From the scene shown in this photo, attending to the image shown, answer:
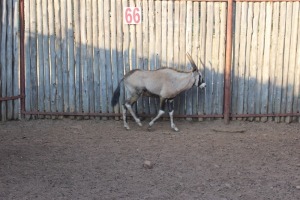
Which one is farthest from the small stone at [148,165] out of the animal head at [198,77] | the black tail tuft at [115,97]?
the animal head at [198,77]

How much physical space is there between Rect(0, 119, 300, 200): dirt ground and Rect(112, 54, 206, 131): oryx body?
591 mm

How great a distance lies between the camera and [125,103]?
376 inches

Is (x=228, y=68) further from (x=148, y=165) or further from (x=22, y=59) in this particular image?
(x=22, y=59)

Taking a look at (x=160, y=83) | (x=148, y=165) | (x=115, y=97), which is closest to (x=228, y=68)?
(x=160, y=83)

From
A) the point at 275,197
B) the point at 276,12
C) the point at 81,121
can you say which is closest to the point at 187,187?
the point at 275,197

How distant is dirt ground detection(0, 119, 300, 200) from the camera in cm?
616

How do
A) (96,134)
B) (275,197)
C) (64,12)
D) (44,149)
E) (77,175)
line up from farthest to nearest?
(64,12) < (96,134) < (44,149) < (77,175) < (275,197)

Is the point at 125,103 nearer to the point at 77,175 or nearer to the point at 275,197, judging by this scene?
the point at 77,175

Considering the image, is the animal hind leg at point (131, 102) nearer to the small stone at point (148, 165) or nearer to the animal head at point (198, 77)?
the animal head at point (198, 77)

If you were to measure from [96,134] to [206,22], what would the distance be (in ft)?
10.9

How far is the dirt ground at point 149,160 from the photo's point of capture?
6.16 metres

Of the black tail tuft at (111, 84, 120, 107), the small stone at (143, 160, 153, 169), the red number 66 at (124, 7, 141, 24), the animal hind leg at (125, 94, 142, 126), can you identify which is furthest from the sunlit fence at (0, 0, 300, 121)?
the small stone at (143, 160, 153, 169)

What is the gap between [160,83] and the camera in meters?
9.39

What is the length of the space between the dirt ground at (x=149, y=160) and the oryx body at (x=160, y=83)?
591mm
